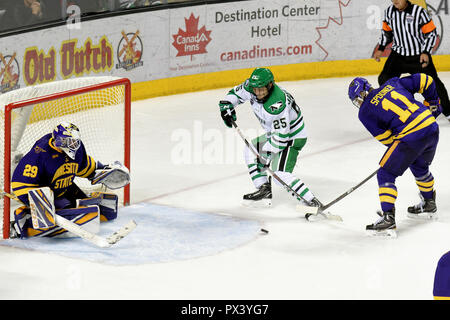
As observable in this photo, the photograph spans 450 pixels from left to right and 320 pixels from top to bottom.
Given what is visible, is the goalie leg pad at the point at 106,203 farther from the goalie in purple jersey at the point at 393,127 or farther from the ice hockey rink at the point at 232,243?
the goalie in purple jersey at the point at 393,127

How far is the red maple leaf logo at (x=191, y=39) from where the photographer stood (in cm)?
1075

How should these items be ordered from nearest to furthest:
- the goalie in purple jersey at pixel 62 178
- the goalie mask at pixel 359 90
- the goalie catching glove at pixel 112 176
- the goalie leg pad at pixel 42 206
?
the goalie leg pad at pixel 42 206, the goalie in purple jersey at pixel 62 178, the goalie mask at pixel 359 90, the goalie catching glove at pixel 112 176

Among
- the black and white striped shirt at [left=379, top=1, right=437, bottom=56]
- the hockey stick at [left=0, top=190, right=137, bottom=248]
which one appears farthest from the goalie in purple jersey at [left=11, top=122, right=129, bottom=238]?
the black and white striped shirt at [left=379, top=1, right=437, bottom=56]

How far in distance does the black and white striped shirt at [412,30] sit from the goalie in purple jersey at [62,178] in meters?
3.80

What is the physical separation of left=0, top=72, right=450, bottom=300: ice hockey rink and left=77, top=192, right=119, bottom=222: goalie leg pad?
0.31 ft

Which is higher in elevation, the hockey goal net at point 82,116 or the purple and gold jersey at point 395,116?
the purple and gold jersey at point 395,116

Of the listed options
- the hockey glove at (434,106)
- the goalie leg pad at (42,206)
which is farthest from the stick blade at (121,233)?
the hockey glove at (434,106)

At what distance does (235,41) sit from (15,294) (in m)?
6.47

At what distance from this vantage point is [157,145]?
8961 millimetres

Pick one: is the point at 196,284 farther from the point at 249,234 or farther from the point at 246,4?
the point at 246,4

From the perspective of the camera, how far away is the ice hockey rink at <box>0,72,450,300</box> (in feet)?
17.7

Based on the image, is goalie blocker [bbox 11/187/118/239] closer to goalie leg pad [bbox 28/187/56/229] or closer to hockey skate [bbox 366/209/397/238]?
goalie leg pad [bbox 28/187/56/229]
